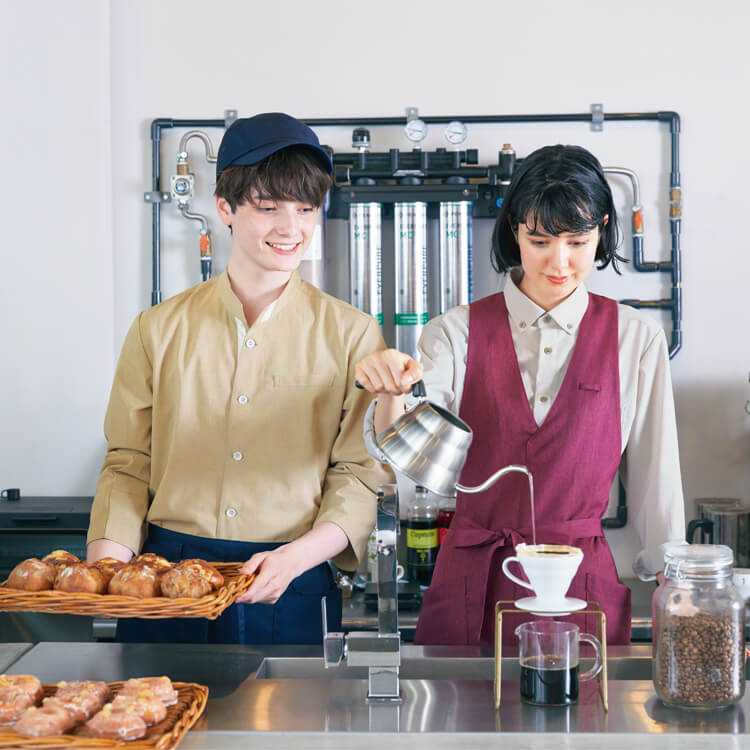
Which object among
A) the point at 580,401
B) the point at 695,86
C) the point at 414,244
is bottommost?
the point at 580,401

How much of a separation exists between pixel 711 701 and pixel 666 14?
2.48m

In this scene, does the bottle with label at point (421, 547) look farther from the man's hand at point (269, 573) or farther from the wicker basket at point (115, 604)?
the wicker basket at point (115, 604)

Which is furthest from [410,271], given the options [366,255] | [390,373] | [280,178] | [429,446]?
[429,446]

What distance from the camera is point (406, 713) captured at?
134 cm

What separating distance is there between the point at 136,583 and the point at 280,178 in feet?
2.53

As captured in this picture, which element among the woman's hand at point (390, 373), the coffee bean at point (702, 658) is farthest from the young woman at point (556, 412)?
the coffee bean at point (702, 658)

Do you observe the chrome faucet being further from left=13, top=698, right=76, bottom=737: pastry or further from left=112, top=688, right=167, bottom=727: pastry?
left=13, top=698, right=76, bottom=737: pastry

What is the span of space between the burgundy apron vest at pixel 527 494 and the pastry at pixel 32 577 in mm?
746

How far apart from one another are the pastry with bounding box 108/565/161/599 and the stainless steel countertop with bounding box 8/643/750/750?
0.18 m

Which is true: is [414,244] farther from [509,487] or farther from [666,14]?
[509,487]

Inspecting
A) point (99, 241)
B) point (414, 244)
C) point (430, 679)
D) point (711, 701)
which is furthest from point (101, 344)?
point (711, 701)

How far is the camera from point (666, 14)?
314cm

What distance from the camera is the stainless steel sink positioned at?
1563 millimetres

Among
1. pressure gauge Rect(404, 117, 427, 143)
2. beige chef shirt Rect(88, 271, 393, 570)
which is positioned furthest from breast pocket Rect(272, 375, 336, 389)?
pressure gauge Rect(404, 117, 427, 143)
